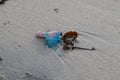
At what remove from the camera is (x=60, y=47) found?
201cm

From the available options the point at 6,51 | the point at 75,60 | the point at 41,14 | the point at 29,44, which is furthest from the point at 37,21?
the point at 75,60

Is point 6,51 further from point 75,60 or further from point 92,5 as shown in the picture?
point 92,5

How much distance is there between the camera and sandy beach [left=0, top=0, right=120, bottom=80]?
73.0 inches

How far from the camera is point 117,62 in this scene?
1.90 metres

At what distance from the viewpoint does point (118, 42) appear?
2.03 m

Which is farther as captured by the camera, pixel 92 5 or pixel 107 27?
pixel 92 5

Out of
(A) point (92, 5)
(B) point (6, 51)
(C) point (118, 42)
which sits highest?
(A) point (92, 5)

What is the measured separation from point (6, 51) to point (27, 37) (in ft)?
0.71

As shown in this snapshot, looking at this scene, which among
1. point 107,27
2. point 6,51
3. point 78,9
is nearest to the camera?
point 6,51

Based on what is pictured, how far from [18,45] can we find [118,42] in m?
0.85

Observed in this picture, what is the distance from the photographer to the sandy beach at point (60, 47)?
6.08 ft

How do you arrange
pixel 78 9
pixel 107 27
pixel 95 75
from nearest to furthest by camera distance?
pixel 95 75 < pixel 107 27 < pixel 78 9

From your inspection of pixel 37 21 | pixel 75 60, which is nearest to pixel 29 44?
pixel 37 21

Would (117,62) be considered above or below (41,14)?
below
